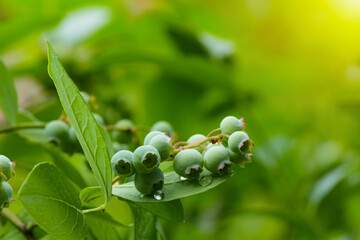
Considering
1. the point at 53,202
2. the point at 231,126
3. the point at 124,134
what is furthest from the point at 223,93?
the point at 53,202

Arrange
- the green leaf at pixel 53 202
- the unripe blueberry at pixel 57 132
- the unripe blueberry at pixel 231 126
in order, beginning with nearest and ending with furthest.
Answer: the green leaf at pixel 53 202
the unripe blueberry at pixel 231 126
the unripe blueberry at pixel 57 132

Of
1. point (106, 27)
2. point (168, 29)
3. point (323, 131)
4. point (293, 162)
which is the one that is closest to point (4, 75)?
point (168, 29)

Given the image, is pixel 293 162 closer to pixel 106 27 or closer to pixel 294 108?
pixel 294 108

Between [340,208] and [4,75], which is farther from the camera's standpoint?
[340,208]

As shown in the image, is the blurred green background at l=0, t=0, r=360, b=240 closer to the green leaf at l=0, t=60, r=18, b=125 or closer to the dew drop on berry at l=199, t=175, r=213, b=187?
the green leaf at l=0, t=60, r=18, b=125

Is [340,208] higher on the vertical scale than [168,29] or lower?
lower

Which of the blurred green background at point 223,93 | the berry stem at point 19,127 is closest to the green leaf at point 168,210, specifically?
the berry stem at point 19,127

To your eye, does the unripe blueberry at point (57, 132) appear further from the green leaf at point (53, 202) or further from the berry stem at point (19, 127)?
the green leaf at point (53, 202)
